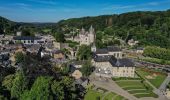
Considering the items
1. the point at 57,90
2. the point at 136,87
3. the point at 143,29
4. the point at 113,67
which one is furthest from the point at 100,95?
the point at 143,29

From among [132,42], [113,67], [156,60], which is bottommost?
[156,60]

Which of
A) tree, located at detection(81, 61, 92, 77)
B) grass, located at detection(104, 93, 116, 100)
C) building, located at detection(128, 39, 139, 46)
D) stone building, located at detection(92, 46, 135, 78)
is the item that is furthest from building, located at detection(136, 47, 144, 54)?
grass, located at detection(104, 93, 116, 100)

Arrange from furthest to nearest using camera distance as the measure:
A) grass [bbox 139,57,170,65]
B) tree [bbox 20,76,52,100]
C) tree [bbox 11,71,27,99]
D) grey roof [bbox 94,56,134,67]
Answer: grass [bbox 139,57,170,65], grey roof [bbox 94,56,134,67], tree [bbox 11,71,27,99], tree [bbox 20,76,52,100]

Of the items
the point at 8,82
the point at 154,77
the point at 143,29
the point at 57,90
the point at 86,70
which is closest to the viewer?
the point at 57,90

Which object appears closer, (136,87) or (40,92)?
(40,92)

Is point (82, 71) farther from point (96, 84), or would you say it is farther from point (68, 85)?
point (68, 85)

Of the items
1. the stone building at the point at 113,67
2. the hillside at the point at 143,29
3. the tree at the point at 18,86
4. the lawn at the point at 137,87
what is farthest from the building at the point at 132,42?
the tree at the point at 18,86

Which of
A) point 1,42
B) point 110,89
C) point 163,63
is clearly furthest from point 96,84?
point 1,42

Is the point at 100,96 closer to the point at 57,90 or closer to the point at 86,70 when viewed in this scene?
the point at 57,90

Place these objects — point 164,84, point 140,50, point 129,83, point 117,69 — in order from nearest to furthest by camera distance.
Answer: point 129,83 < point 164,84 < point 117,69 < point 140,50

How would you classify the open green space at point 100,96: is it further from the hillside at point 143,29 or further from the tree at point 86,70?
the hillside at point 143,29

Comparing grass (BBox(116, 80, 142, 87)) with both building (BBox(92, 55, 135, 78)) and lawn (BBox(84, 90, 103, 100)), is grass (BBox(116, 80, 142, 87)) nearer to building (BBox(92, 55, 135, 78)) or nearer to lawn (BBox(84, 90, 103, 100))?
building (BBox(92, 55, 135, 78))
